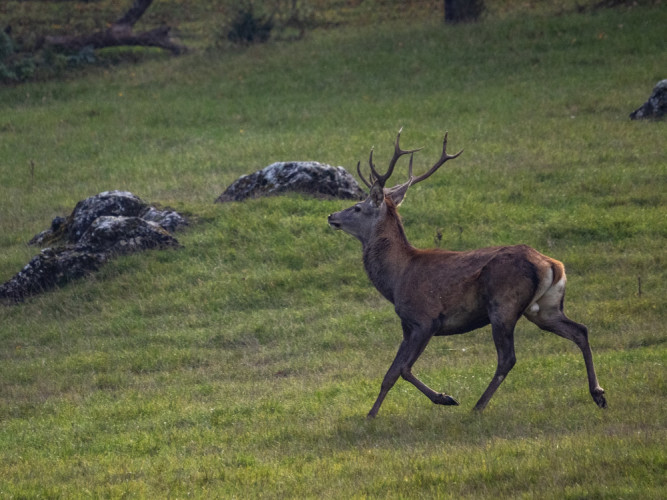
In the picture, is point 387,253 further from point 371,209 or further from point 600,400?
point 600,400

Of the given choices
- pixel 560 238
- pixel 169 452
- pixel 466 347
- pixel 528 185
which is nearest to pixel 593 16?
pixel 528 185

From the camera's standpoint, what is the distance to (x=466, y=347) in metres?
11.5

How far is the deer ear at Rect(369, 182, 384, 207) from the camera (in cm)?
1013

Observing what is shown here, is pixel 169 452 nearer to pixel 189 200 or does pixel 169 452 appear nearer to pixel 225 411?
pixel 225 411

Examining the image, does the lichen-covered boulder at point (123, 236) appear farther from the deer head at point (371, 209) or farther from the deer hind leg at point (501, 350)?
the deer hind leg at point (501, 350)

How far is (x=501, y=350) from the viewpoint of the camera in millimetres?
8531

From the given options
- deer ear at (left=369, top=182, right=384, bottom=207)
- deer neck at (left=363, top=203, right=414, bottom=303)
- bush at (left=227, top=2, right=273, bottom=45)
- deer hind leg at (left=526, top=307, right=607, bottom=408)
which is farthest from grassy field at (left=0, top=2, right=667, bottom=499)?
bush at (left=227, top=2, right=273, bottom=45)

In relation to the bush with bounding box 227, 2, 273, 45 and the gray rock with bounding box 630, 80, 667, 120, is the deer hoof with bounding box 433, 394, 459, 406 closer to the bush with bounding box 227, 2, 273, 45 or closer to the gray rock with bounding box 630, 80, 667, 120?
the gray rock with bounding box 630, 80, 667, 120

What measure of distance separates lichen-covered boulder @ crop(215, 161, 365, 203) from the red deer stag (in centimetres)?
713

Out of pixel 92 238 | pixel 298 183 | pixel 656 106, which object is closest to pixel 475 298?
pixel 92 238

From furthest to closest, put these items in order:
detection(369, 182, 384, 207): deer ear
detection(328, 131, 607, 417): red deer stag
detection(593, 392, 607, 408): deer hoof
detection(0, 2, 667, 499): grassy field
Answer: detection(369, 182, 384, 207): deer ear, detection(328, 131, 607, 417): red deer stag, detection(593, 392, 607, 408): deer hoof, detection(0, 2, 667, 499): grassy field

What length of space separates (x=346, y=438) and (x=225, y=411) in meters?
1.76

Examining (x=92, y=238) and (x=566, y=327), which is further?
(x=92, y=238)

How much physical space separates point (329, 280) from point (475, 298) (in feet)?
17.7
